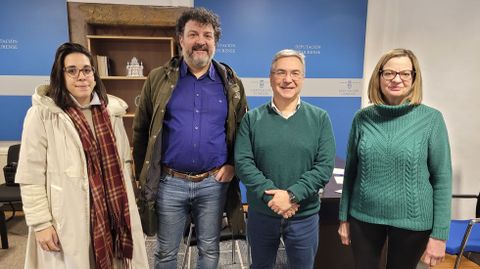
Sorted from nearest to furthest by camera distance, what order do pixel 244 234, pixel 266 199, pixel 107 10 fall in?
pixel 266 199 < pixel 244 234 < pixel 107 10

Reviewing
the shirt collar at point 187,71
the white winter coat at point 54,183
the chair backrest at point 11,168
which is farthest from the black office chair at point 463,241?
the chair backrest at point 11,168

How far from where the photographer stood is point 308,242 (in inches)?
58.3

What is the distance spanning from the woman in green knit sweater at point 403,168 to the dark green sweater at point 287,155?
0.18 metres

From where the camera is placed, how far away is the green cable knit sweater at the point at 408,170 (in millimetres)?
1293

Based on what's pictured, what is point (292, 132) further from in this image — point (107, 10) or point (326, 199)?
point (107, 10)

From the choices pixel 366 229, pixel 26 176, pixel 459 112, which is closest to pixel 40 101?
pixel 26 176

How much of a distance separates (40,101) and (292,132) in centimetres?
104

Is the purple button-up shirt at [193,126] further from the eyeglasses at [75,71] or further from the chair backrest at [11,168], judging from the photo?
the chair backrest at [11,168]

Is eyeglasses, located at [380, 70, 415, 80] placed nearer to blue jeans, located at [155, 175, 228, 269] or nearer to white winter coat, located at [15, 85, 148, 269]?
blue jeans, located at [155, 175, 228, 269]

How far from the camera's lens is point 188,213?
5.49ft

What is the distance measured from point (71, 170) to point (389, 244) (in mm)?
1391

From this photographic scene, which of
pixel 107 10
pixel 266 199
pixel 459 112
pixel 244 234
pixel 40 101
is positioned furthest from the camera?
pixel 107 10

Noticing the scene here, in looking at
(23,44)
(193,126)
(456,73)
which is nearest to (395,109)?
(193,126)

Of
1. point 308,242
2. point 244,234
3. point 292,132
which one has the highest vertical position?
point 292,132
